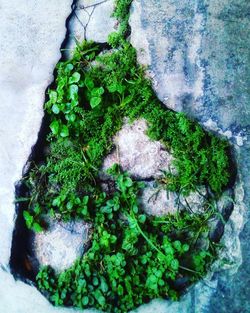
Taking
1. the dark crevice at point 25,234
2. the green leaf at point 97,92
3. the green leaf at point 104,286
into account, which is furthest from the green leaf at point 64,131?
the green leaf at point 104,286

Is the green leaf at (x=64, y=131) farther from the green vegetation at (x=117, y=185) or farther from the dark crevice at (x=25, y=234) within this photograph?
the dark crevice at (x=25, y=234)

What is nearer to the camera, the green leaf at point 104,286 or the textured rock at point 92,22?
the green leaf at point 104,286

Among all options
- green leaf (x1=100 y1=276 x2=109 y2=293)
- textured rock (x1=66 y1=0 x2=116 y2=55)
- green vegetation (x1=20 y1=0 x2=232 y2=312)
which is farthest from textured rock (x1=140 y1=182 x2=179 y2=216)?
textured rock (x1=66 y1=0 x2=116 y2=55)

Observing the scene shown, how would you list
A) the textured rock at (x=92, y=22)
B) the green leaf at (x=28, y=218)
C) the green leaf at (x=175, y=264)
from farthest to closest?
the textured rock at (x=92, y=22), the green leaf at (x=28, y=218), the green leaf at (x=175, y=264)

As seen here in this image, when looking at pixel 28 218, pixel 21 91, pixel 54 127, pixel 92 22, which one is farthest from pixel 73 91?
pixel 28 218

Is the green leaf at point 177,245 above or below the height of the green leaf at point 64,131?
below

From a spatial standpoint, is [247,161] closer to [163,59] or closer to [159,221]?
[159,221]

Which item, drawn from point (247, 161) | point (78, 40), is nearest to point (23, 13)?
point (78, 40)
